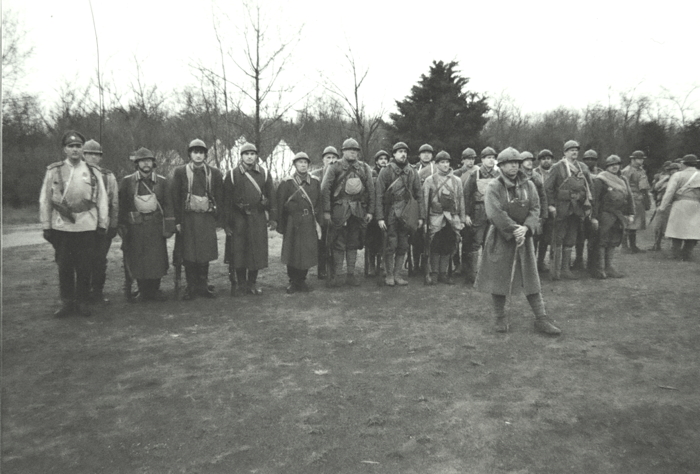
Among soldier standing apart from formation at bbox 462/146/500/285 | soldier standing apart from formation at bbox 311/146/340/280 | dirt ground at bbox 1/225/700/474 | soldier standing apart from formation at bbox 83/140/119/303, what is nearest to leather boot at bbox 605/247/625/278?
dirt ground at bbox 1/225/700/474

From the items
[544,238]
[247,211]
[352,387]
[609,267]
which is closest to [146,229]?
[247,211]

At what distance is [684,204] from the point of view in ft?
32.4

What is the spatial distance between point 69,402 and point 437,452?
2.81 meters

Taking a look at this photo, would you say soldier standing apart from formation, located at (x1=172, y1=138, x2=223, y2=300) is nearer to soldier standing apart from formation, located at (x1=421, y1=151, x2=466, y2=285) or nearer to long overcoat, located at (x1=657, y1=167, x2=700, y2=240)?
soldier standing apart from formation, located at (x1=421, y1=151, x2=466, y2=285)

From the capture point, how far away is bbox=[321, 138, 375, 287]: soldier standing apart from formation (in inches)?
303

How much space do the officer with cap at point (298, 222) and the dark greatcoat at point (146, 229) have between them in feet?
5.28

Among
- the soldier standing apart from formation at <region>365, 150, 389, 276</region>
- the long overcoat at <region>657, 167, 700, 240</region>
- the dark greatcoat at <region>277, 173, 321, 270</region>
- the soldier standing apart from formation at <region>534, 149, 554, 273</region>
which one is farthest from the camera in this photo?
the long overcoat at <region>657, 167, 700, 240</region>

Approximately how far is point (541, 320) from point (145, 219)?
16.9 ft

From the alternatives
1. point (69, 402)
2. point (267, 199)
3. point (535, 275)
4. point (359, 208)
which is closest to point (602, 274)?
point (535, 275)

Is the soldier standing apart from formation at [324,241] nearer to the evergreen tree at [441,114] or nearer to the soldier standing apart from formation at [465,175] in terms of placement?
the soldier standing apart from formation at [465,175]

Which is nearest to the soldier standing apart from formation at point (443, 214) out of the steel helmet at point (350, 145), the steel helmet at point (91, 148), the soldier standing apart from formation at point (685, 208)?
the steel helmet at point (350, 145)

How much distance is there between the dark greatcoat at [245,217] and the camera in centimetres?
729

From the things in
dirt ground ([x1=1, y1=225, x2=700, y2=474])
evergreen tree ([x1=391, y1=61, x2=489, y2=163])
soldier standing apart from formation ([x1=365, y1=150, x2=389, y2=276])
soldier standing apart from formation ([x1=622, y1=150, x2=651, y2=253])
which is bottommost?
dirt ground ([x1=1, y1=225, x2=700, y2=474])

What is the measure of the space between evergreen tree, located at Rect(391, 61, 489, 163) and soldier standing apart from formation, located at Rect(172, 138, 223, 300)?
1486cm
